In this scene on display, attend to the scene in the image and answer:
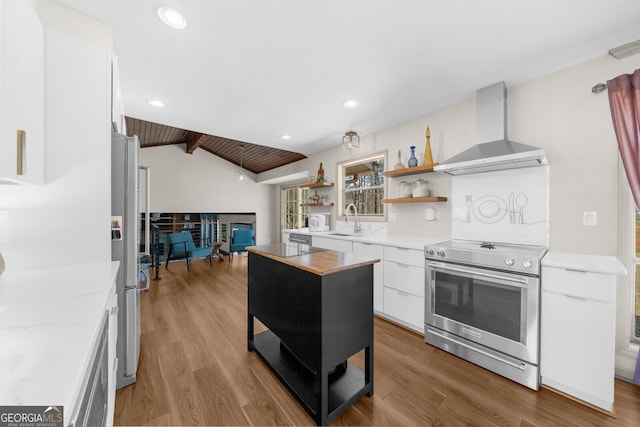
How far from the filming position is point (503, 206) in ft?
7.88

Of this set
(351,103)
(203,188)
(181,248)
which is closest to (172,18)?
(351,103)

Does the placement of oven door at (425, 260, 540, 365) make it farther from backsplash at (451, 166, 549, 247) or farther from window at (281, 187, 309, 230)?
window at (281, 187, 309, 230)

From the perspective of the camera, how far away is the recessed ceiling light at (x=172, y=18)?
152 centimetres

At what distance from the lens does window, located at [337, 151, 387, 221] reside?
3.77 m

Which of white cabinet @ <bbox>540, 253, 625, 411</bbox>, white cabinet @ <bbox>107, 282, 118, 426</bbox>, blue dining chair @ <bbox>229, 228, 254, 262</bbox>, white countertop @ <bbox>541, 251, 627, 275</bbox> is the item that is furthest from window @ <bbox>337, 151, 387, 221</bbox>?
white cabinet @ <bbox>107, 282, 118, 426</bbox>

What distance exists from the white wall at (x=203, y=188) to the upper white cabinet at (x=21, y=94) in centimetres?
540

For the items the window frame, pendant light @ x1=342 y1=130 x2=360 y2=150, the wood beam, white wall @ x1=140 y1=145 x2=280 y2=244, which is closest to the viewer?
pendant light @ x1=342 y1=130 x2=360 y2=150

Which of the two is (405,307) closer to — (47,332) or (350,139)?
(350,139)

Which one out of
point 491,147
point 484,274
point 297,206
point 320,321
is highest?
point 491,147

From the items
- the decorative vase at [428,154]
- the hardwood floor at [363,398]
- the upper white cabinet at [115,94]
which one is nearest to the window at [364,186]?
the decorative vase at [428,154]

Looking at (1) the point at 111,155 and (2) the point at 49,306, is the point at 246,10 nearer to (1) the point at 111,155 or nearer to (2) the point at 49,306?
(1) the point at 111,155

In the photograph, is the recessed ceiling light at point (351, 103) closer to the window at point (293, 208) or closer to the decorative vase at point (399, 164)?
A: the decorative vase at point (399, 164)

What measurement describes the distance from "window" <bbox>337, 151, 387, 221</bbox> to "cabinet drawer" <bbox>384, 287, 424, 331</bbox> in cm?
119

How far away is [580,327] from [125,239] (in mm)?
3141
